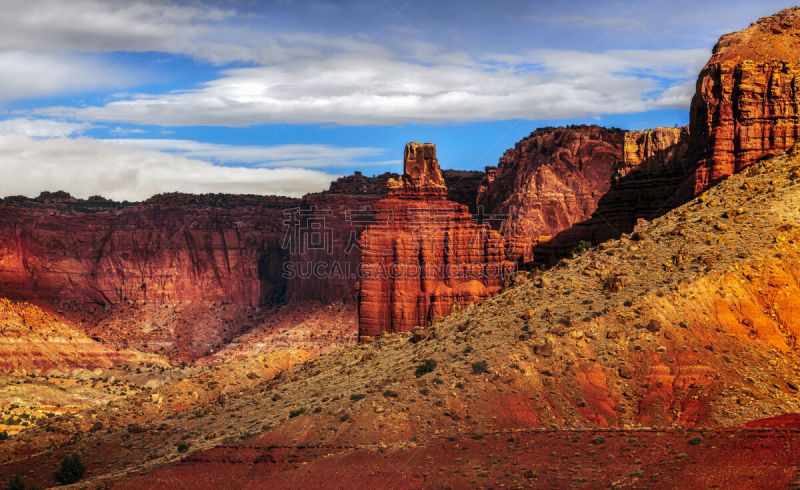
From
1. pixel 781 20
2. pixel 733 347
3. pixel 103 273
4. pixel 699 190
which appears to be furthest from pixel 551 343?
pixel 103 273

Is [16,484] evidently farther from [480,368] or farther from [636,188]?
[636,188]

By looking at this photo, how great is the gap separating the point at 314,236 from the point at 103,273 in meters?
35.9

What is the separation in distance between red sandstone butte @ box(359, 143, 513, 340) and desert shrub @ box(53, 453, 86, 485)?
37.1m

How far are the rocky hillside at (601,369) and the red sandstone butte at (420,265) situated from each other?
112 feet

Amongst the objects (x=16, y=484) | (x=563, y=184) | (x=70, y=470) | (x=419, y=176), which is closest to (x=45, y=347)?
(x=419, y=176)

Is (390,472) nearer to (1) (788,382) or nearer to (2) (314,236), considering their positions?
(1) (788,382)

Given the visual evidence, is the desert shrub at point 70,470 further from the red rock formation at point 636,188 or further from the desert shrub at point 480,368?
the red rock formation at point 636,188

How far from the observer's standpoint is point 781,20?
44500 millimetres

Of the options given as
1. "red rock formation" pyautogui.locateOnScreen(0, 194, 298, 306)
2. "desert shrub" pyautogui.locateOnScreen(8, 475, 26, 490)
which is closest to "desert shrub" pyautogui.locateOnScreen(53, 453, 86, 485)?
"desert shrub" pyautogui.locateOnScreen(8, 475, 26, 490)

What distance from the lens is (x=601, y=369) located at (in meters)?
33.2

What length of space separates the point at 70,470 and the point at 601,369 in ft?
79.1

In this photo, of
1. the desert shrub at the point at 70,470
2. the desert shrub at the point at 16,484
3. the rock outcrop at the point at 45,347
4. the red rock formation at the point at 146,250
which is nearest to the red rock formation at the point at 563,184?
the rock outcrop at the point at 45,347

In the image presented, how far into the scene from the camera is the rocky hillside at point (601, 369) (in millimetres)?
30234

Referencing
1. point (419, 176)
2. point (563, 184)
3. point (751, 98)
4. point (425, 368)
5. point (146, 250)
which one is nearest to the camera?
point (425, 368)
